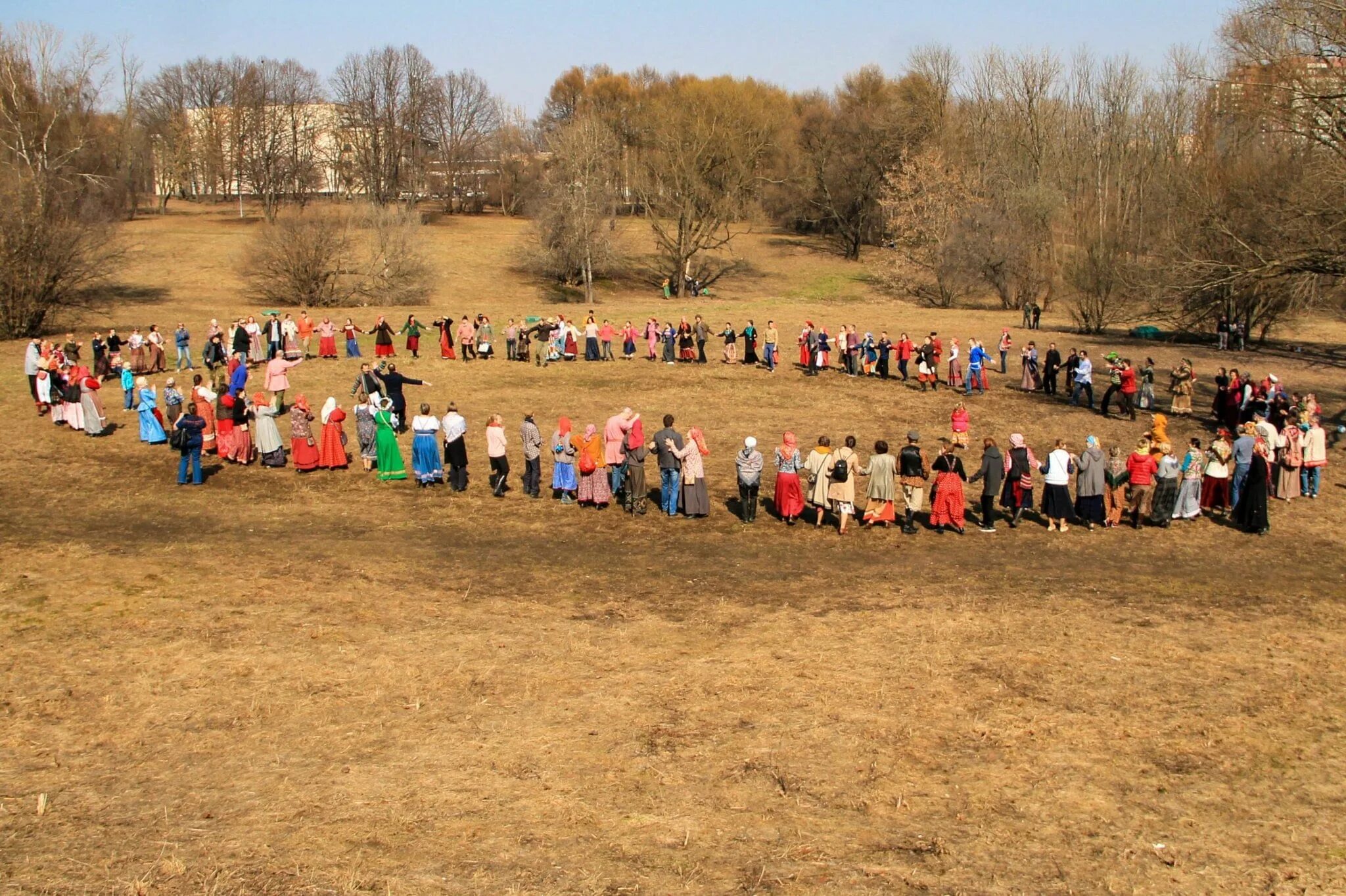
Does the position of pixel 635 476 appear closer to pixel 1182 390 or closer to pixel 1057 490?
pixel 1057 490

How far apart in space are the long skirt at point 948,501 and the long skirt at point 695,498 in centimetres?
352

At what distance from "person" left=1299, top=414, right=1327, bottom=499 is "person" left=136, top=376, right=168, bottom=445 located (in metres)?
21.0

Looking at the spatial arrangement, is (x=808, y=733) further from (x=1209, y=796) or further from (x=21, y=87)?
(x=21, y=87)

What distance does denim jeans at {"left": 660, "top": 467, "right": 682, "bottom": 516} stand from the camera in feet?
53.2

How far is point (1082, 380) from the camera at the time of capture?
2377 cm

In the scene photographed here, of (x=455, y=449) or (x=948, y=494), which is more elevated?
(x=455, y=449)

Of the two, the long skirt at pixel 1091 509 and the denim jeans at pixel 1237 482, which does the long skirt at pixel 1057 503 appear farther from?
the denim jeans at pixel 1237 482

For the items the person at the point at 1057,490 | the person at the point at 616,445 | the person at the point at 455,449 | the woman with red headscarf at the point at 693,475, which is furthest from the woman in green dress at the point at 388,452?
the person at the point at 1057,490

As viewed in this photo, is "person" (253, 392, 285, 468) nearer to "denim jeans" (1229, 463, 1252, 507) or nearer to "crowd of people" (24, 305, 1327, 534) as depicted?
"crowd of people" (24, 305, 1327, 534)

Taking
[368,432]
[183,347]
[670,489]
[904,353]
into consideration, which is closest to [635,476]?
[670,489]

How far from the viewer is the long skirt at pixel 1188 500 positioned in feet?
53.8

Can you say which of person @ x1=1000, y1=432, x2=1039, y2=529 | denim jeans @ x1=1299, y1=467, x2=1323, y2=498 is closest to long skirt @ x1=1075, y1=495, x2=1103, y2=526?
person @ x1=1000, y1=432, x2=1039, y2=529

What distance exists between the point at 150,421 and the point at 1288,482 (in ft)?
68.9

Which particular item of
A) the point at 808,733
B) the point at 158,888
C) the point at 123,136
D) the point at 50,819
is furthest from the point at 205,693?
the point at 123,136
